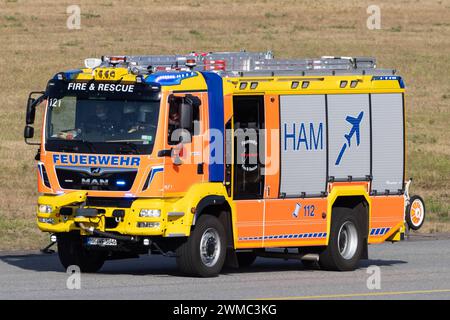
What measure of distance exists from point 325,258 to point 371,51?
1710 inches

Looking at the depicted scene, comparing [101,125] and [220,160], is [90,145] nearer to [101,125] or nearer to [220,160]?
[101,125]

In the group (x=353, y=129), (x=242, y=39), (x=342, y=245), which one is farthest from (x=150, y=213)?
(x=242, y=39)

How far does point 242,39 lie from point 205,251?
153 ft

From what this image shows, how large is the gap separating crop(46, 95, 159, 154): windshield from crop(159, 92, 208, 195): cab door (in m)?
0.23

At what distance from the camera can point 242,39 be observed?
65812 mm

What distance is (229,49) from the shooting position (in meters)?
61.5

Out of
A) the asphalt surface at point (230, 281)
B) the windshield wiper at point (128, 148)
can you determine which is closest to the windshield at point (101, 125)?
the windshield wiper at point (128, 148)

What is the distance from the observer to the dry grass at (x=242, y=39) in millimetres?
46062

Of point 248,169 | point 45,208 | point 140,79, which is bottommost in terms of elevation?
point 45,208

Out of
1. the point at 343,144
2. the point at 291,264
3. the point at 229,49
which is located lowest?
the point at 291,264

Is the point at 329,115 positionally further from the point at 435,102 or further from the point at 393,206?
the point at 435,102

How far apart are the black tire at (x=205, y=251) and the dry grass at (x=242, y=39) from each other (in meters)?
17.3

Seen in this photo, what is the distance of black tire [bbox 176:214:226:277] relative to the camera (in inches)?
770
